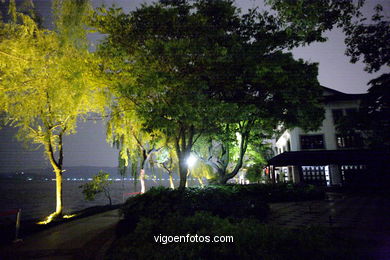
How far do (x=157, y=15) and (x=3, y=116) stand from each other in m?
9.94

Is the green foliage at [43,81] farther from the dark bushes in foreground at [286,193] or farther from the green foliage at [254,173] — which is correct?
the green foliage at [254,173]

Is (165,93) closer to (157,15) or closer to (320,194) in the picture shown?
(157,15)

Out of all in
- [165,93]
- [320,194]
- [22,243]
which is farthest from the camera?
[320,194]

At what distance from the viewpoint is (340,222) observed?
364 inches

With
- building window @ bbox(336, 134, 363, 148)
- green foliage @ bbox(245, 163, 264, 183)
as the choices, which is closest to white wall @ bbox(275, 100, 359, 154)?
building window @ bbox(336, 134, 363, 148)

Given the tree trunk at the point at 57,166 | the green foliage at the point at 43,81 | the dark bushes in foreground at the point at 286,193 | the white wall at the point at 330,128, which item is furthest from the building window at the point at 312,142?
the tree trunk at the point at 57,166

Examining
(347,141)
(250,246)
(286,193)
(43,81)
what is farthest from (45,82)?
(347,141)

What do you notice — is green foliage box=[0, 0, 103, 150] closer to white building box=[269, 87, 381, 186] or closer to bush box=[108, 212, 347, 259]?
bush box=[108, 212, 347, 259]

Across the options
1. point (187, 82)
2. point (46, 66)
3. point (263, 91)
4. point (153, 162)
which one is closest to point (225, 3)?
point (187, 82)

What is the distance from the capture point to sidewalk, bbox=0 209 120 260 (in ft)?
21.6

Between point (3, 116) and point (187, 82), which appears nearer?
point (187, 82)

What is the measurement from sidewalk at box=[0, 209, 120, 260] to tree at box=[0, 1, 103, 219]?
4.10 meters

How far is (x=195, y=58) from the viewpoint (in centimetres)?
872

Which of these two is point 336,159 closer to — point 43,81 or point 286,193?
point 286,193
